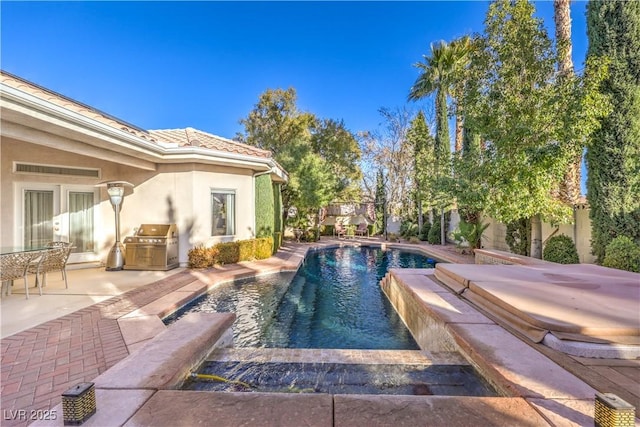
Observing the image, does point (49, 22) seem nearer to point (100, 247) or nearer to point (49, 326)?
point (100, 247)

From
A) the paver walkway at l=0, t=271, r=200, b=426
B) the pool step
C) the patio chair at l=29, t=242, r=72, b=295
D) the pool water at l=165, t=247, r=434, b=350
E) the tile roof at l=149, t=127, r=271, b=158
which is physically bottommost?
the pool water at l=165, t=247, r=434, b=350

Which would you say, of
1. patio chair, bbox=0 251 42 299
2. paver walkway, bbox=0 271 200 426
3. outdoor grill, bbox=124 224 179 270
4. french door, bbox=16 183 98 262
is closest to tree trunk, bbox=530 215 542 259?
paver walkway, bbox=0 271 200 426

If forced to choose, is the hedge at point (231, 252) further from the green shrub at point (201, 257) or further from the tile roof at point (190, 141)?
the tile roof at point (190, 141)

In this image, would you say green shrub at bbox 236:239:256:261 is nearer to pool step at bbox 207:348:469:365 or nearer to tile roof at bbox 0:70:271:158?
tile roof at bbox 0:70:271:158

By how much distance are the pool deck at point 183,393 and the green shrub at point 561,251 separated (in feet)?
18.2

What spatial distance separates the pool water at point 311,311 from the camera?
522 centimetres

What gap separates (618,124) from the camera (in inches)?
321

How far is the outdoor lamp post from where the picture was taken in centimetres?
897

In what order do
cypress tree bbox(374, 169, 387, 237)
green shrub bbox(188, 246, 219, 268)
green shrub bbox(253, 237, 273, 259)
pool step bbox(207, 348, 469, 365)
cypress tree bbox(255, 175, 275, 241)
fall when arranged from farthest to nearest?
cypress tree bbox(374, 169, 387, 237) → cypress tree bbox(255, 175, 275, 241) → green shrub bbox(253, 237, 273, 259) → green shrub bbox(188, 246, 219, 268) → pool step bbox(207, 348, 469, 365)

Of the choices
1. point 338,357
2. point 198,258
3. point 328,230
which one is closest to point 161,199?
point 198,258

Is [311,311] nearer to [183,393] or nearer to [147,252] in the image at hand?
[183,393]

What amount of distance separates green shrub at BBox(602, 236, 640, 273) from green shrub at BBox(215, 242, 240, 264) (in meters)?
11.1

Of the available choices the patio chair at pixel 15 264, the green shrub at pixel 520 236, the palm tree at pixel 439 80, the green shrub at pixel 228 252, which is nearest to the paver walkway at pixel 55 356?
the patio chair at pixel 15 264

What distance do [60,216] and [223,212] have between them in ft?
15.9
